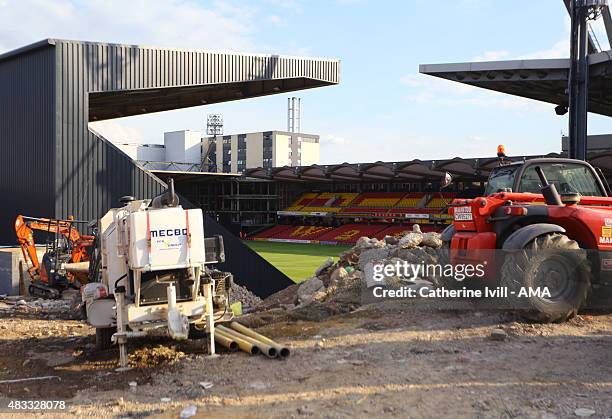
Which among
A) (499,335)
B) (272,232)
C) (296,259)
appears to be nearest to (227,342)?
(499,335)

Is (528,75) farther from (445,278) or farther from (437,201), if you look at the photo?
(437,201)

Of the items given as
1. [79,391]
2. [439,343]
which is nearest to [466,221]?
[439,343]

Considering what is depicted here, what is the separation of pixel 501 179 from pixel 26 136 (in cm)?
1422

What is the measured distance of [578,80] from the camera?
18.4 metres

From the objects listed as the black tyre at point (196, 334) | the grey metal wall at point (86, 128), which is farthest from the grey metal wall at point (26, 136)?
the black tyre at point (196, 334)

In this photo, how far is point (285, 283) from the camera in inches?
703

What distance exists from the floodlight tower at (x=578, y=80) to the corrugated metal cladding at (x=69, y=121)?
11.7 metres

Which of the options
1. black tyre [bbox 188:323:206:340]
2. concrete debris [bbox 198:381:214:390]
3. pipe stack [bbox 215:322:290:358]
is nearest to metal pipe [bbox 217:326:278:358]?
pipe stack [bbox 215:322:290:358]

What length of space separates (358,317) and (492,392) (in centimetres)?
381

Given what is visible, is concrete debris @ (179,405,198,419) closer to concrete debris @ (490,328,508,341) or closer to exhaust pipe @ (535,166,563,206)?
concrete debris @ (490,328,508,341)

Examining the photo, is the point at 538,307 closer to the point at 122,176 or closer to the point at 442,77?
the point at 122,176

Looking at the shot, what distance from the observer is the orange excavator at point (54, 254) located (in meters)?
15.6

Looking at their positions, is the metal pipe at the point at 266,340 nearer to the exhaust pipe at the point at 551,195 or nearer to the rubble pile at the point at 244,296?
the exhaust pipe at the point at 551,195

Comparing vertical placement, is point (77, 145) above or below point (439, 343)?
above
